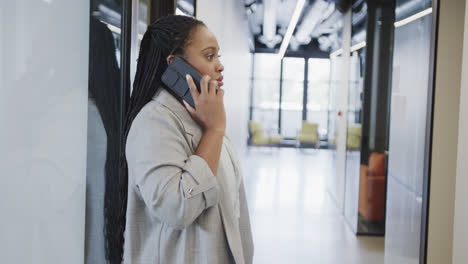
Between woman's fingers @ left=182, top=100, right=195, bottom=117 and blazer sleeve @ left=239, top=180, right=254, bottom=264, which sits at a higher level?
woman's fingers @ left=182, top=100, right=195, bottom=117

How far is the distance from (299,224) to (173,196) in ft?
16.5

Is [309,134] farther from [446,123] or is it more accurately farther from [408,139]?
[446,123]

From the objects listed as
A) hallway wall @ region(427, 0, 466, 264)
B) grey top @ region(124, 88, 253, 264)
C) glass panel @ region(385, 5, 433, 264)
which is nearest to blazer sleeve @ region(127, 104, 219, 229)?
grey top @ region(124, 88, 253, 264)

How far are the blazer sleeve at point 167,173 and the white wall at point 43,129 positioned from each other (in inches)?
13.1

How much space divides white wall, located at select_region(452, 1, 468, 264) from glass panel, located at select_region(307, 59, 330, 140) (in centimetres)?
1489

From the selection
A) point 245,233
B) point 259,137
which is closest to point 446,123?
point 245,233

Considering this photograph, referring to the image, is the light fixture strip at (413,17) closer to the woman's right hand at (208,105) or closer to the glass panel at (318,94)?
the woman's right hand at (208,105)

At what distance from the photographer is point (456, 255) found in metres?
2.77

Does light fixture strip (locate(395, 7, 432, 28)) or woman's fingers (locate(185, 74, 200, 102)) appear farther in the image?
light fixture strip (locate(395, 7, 432, 28))

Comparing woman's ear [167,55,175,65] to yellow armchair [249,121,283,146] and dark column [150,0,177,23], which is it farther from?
yellow armchair [249,121,283,146]

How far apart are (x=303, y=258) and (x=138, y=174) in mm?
3695

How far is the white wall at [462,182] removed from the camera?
267 centimetres

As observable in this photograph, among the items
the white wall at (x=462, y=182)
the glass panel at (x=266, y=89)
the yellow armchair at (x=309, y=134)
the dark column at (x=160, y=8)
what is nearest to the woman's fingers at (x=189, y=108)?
the dark column at (x=160, y=8)

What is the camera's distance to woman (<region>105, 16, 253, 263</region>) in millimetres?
1211
